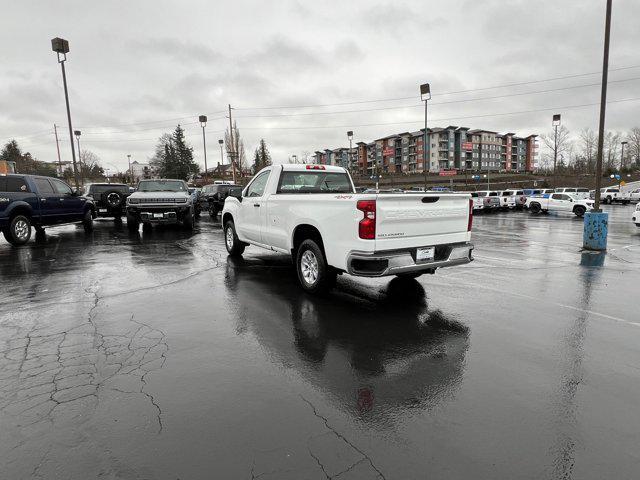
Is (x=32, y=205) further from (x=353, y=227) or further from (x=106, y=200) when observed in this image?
(x=353, y=227)

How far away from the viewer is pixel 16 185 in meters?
12.0

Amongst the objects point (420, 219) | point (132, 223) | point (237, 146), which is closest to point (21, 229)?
point (132, 223)

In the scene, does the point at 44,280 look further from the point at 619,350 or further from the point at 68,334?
the point at 619,350

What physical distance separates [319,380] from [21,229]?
1233 cm

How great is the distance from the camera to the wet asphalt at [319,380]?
2584 millimetres

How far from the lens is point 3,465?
2521 mm

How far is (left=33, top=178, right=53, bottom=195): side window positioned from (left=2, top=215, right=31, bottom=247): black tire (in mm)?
1028

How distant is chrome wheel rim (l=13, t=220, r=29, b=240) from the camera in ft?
39.0

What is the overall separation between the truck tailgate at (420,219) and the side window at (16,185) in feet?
38.6

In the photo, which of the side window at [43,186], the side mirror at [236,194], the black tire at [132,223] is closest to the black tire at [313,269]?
the side mirror at [236,194]

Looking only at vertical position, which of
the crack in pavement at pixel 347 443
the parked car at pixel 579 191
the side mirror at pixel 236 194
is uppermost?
the side mirror at pixel 236 194

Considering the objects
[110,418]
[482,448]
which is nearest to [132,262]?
[110,418]

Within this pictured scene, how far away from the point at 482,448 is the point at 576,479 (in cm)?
52

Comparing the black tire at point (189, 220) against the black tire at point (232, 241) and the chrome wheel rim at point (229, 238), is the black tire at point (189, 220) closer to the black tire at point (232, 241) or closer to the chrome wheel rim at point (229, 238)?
the black tire at point (232, 241)
